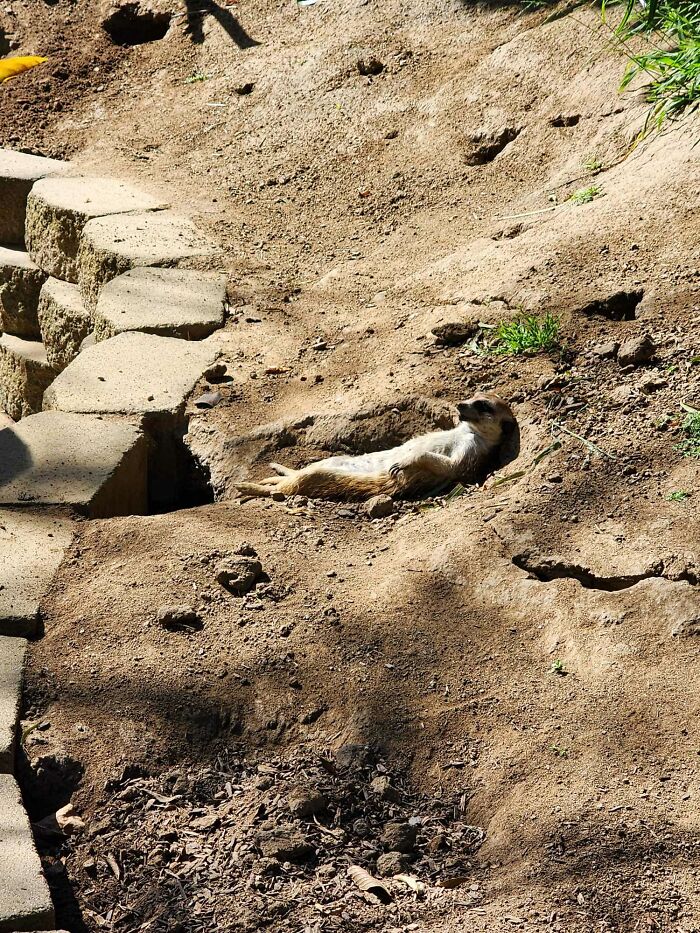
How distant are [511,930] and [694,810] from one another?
446mm

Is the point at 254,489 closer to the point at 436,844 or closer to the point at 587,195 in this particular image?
the point at 436,844

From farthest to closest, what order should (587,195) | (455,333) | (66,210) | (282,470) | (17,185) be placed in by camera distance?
1. (17,185)
2. (66,210)
3. (587,195)
4. (455,333)
5. (282,470)

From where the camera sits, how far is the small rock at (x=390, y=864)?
2.13m

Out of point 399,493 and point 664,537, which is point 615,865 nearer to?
point 664,537

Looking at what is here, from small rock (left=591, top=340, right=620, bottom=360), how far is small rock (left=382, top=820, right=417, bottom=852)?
1.75 meters

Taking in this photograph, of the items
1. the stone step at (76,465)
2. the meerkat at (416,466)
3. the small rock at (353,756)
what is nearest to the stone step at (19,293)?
the stone step at (76,465)

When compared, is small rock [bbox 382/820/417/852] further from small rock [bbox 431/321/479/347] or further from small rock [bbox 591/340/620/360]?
small rock [bbox 431/321/479/347]

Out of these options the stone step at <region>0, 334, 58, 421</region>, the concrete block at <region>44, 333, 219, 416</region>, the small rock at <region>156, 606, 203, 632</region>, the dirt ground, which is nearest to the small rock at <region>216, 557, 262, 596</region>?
the dirt ground

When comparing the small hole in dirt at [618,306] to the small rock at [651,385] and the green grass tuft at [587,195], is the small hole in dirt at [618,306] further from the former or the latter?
the green grass tuft at [587,195]

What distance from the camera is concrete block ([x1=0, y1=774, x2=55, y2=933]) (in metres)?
1.87

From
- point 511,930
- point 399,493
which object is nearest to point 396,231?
point 399,493

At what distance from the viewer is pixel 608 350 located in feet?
11.0

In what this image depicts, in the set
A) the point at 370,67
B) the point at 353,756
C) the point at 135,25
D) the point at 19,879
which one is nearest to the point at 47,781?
the point at 19,879

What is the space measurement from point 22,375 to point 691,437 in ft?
Result: 12.7
